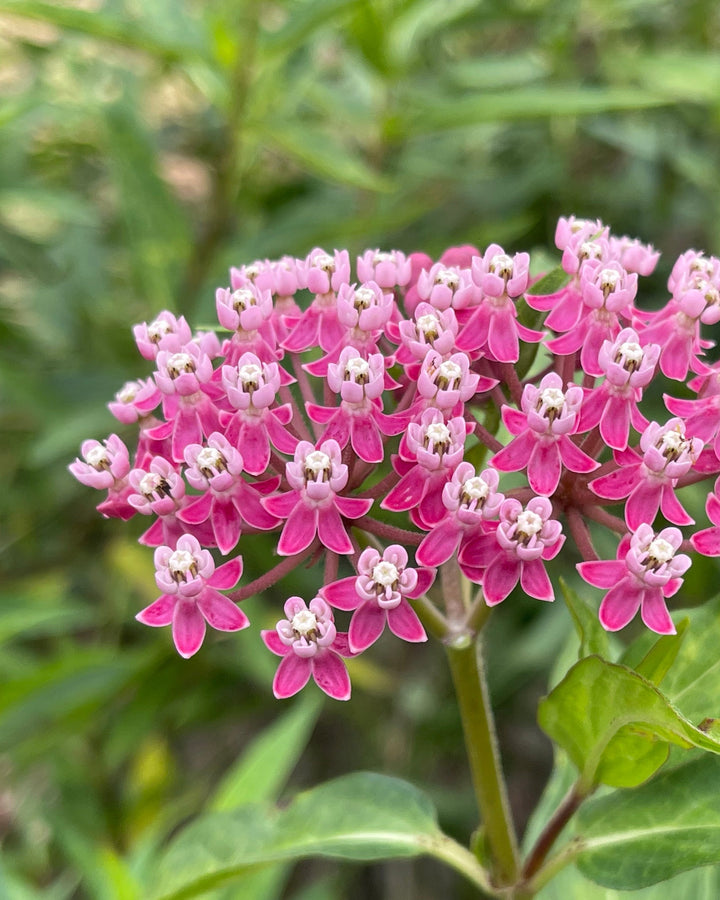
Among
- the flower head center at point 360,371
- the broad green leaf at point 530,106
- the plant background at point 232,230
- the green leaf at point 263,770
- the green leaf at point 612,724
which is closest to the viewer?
the green leaf at point 612,724

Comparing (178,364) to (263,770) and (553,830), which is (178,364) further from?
(263,770)

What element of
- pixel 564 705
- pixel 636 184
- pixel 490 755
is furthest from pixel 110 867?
pixel 636 184

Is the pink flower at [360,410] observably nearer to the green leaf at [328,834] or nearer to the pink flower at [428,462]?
the pink flower at [428,462]

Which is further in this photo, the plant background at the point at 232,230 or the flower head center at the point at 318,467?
the plant background at the point at 232,230

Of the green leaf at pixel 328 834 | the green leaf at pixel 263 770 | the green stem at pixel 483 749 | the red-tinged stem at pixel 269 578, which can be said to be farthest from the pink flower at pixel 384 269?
the green leaf at pixel 263 770

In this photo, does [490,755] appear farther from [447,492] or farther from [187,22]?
[187,22]

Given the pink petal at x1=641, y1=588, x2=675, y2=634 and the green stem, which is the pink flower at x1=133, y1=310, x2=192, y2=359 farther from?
the pink petal at x1=641, y1=588, x2=675, y2=634

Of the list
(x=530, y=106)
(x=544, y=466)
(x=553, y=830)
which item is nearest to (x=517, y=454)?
(x=544, y=466)

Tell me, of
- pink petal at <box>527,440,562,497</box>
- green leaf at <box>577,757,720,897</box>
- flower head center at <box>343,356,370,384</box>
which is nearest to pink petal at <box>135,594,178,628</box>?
flower head center at <box>343,356,370,384</box>
